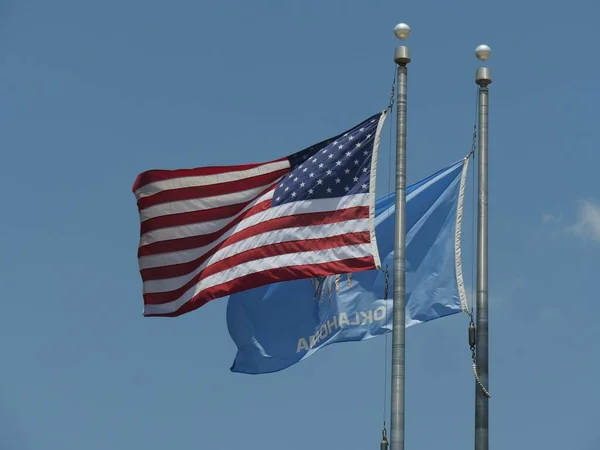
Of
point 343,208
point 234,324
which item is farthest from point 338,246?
point 234,324

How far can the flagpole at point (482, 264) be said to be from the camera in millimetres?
30156

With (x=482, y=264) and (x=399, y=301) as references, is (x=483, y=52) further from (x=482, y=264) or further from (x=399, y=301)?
(x=399, y=301)

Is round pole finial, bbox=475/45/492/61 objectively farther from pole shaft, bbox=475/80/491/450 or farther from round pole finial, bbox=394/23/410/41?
round pole finial, bbox=394/23/410/41

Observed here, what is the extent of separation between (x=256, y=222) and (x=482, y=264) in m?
5.15

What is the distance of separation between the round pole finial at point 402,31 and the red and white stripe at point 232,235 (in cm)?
339

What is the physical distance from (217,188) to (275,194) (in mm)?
1807

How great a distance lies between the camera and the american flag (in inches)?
1222

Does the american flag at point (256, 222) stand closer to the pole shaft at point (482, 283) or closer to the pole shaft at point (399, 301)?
the pole shaft at point (399, 301)

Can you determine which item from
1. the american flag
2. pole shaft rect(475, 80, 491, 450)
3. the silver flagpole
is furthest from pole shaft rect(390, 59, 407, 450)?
pole shaft rect(475, 80, 491, 450)

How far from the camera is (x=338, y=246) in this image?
30859 millimetres

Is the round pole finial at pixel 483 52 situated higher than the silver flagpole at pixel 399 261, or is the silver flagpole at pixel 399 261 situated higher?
the round pole finial at pixel 483 52

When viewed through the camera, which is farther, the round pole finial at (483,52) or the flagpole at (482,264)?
the round pole finial at (483,52)

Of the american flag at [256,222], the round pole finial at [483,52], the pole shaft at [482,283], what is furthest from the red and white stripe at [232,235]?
the round pole finial at [483,52]

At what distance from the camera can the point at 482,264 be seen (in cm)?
3111
